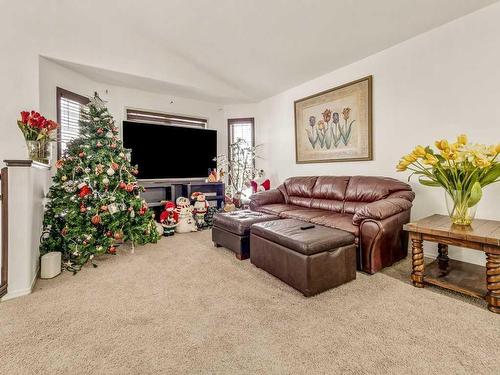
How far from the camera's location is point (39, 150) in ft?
7.88

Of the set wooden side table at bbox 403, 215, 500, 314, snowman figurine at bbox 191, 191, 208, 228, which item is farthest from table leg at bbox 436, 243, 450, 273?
snowman figurine at bbox 191, 191, 208, 228

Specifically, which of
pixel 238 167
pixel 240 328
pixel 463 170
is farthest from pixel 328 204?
pixel 238 167

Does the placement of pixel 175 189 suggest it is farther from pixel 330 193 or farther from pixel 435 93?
pixel 435 93

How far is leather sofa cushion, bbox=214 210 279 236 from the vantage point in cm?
290

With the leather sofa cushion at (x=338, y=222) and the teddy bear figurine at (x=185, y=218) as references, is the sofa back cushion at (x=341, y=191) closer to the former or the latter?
the leather sofa cushion at (x=338, y=222)

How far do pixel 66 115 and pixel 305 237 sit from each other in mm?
3996

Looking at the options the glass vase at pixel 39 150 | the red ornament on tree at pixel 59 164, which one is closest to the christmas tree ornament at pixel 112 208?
the red ornament on tree at pixel 59 164

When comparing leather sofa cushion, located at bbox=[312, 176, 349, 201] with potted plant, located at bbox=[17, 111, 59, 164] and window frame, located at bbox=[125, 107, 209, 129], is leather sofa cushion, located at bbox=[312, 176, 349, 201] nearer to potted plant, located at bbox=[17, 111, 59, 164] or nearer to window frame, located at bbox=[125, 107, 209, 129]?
window frame, located at bbox=[125, 107, 209, 129]

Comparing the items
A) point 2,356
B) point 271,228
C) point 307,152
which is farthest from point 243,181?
point 2,356

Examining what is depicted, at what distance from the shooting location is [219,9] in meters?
3.15

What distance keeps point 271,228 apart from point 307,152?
8.27 ft

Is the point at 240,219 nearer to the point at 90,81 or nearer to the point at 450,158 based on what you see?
the point at 450,158

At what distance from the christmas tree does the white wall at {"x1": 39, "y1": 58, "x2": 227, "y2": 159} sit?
0.80 m

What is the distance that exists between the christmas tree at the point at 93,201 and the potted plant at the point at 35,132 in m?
0.57
